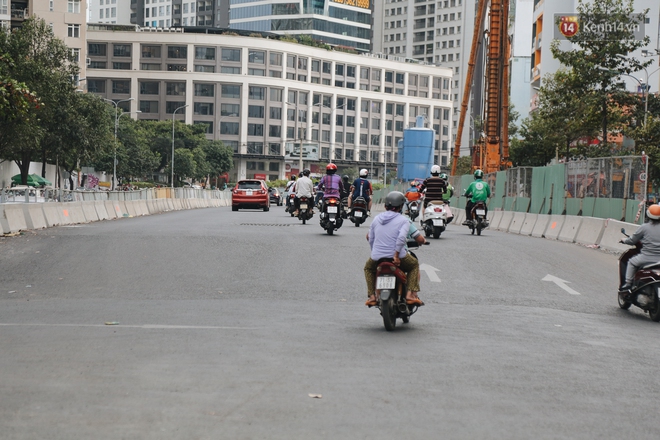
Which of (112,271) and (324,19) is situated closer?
(112,271)

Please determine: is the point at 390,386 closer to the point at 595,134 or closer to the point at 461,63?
the point at 595,134

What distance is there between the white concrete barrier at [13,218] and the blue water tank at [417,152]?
155 feet

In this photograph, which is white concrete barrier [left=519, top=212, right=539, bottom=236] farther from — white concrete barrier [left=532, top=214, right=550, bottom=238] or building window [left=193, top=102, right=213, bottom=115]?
building window [left=193, top=102, right=213, bottom=115]

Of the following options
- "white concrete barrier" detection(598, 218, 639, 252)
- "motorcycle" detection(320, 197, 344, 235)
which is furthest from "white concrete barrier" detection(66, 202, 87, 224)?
"white concrete barrier" detection(598, 218, 639, 252)

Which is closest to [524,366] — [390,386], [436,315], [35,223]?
→ [390,386]

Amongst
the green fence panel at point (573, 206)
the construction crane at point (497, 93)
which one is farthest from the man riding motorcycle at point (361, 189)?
the construction crane at point (497, 93)

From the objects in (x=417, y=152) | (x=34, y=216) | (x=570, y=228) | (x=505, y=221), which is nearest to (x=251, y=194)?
(x=505, y=221)

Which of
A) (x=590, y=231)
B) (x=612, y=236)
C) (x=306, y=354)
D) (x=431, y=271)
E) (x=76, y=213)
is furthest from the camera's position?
(x=76, y=213)

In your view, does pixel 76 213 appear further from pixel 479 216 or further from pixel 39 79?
pixel 39 79

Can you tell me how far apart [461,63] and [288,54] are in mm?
43549

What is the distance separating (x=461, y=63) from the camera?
18025 cm

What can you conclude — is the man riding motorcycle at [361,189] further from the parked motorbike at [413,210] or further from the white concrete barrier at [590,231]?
the white concrete barrier at [590,231]

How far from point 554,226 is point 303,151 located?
388 feet

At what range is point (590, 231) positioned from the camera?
24.6m
